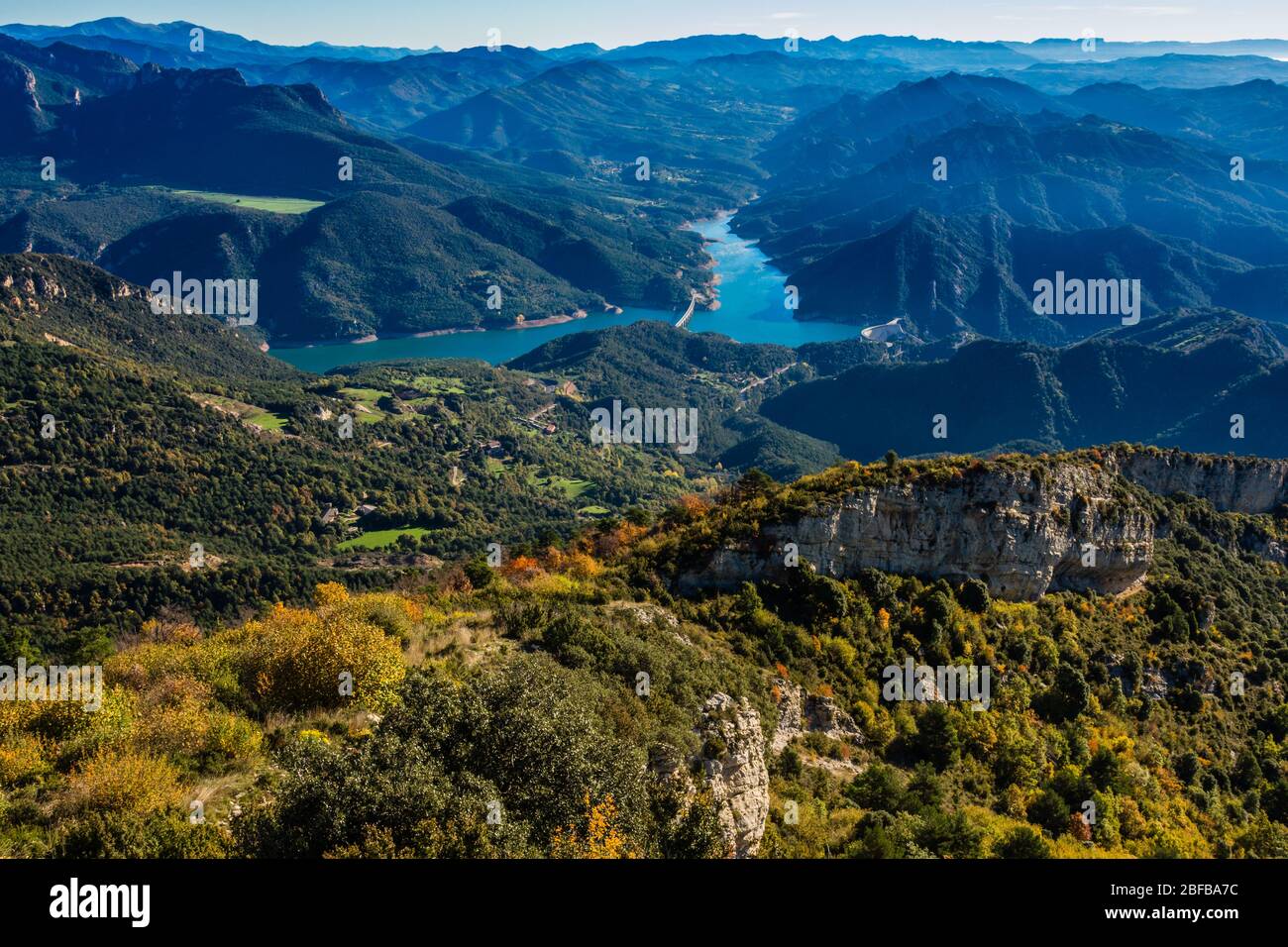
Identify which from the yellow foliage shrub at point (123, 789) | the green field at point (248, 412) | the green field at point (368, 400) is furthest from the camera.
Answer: the green field at point (368, 400)

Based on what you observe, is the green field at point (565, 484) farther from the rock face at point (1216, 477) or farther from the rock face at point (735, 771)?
the rock face at point (735, 771)

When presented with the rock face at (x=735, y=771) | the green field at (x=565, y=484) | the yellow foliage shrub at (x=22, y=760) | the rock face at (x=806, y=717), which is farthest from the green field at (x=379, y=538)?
the rock face at (x=735, y=771)

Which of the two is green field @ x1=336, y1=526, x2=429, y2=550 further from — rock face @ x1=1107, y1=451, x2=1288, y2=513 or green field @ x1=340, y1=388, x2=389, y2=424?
rock face @ x1=1107, y1=451, x2=1288, y2=513

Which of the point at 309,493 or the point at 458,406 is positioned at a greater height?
the point at 458,406

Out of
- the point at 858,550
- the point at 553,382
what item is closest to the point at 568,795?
the point at 858,550

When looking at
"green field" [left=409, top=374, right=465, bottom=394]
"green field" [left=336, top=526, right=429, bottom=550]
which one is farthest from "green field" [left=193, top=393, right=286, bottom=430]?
"green field" [left=409, top=374, right=465, bottom=394]
